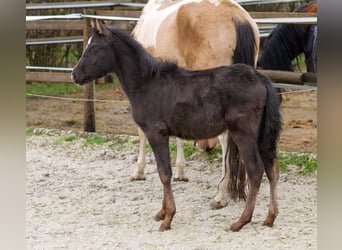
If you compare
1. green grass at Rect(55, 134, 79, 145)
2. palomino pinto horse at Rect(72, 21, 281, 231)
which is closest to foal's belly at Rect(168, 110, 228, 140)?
palomino pinto horse at Rect(72, 21, 281, 231)

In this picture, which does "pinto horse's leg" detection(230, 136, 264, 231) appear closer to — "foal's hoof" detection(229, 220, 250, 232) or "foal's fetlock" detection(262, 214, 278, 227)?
"foal's hoof" detection(229, 220, 250, 232)

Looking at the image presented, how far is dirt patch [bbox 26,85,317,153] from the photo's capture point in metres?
6.21

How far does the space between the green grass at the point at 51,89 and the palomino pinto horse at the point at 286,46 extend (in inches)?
141

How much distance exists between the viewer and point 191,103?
354cm

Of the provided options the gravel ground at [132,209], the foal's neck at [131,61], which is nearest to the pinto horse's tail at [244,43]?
the foal's neck at [131,61]

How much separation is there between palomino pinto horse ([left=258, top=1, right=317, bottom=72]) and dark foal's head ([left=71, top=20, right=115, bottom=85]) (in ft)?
10.3

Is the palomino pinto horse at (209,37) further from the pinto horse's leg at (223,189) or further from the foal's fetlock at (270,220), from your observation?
the foal's fetlock at (270,220)

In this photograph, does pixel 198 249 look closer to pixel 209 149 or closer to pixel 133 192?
pixel 133 192

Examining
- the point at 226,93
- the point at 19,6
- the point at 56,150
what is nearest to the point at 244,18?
the point at 226,93

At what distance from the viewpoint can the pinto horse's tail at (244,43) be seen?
4.11m

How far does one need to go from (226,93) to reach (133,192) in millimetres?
1520

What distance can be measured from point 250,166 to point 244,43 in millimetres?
1043

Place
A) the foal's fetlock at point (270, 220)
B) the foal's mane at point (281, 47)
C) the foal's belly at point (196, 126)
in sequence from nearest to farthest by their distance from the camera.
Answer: the foal's belly at point (196, 126) → the foal's fetlock at point (270, 220) → the foal's mane at point (281, 47)

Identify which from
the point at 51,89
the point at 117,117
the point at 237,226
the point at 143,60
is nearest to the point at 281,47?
the point at 117,117
